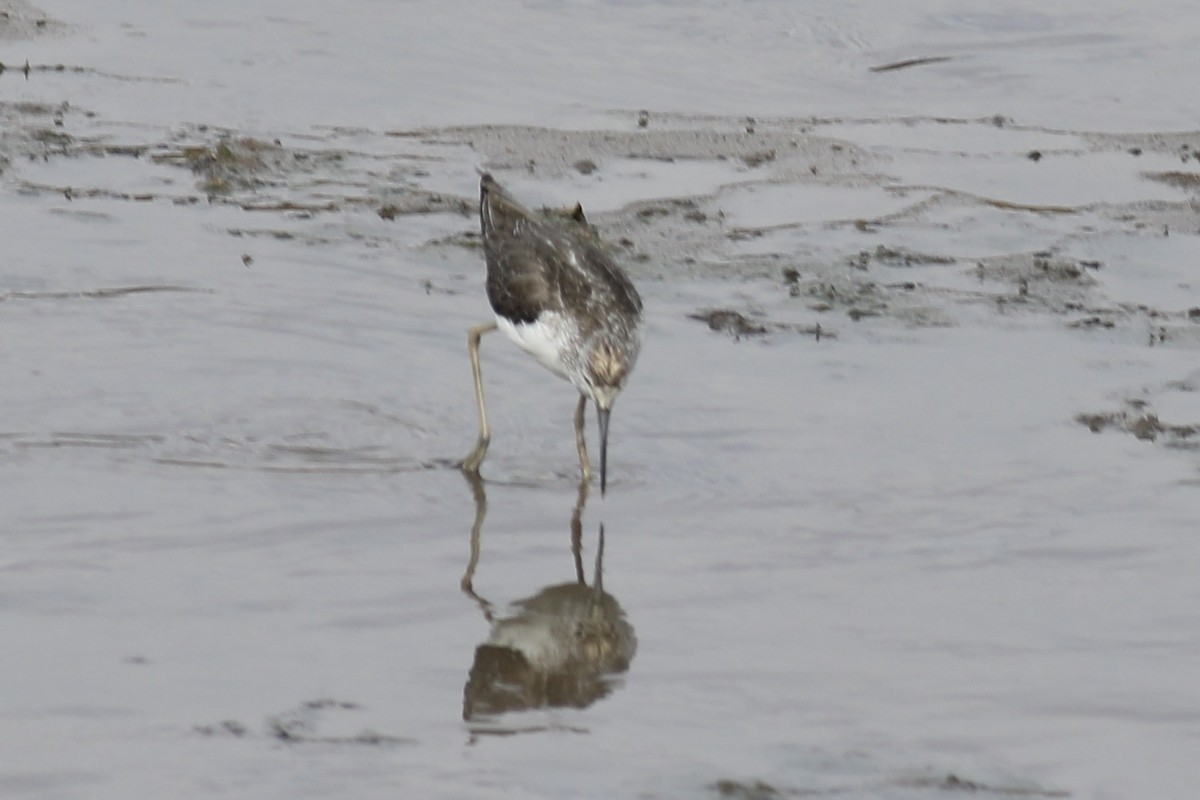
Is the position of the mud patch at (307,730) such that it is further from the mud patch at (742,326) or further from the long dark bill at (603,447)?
the mud patch at (742,326)

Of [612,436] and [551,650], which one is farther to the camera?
[612,436]

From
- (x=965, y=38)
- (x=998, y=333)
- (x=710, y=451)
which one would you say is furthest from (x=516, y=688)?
(x=965, y=38)

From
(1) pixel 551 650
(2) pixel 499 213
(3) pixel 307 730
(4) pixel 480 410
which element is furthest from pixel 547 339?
(3) pixel 307 730

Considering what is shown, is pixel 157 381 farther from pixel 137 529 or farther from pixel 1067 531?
pixel 1067 531

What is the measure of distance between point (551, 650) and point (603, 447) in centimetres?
135

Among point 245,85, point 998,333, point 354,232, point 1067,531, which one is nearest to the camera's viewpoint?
point 1067,531

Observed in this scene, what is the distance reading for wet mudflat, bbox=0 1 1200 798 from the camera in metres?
5.55

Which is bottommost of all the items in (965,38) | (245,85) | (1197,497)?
(1197,497)

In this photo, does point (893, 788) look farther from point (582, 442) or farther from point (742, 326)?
point (742, 326)

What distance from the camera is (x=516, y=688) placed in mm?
5895

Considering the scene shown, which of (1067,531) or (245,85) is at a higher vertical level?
(245,85)

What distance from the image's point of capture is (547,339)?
8094mm

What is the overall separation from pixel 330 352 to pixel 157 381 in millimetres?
883

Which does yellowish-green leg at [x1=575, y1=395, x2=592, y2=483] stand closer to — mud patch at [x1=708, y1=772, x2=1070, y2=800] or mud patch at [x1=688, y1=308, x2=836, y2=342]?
mud patch at [x1=688, y1=308, x2=836, y2=342]
